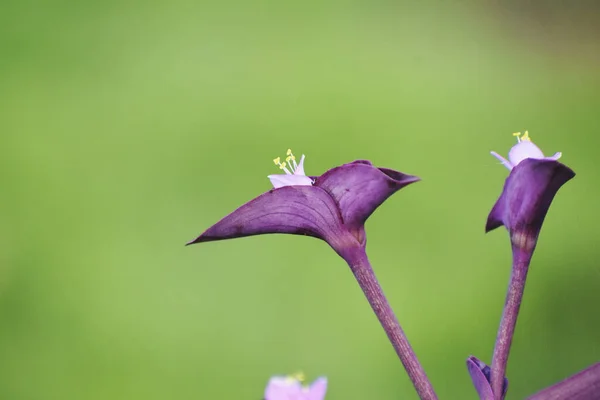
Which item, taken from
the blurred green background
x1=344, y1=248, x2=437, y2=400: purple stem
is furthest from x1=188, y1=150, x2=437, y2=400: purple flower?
the blurred green background

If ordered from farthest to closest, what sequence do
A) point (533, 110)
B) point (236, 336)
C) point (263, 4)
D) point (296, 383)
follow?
point (263, 4) → point (533, 110) → point (236, 336) → point (296, 383)

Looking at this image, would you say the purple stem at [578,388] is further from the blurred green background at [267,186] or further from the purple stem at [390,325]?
the blurred green background at [267,186]

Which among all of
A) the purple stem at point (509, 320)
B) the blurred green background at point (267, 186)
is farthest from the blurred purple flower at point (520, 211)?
the blurred green background at point (267, 186)

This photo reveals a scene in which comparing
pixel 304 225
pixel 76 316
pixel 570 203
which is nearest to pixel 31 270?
pixel 76 316

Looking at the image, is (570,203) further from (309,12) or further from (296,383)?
(296,383)

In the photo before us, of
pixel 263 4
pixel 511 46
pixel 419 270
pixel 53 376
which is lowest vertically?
pixel 53 376

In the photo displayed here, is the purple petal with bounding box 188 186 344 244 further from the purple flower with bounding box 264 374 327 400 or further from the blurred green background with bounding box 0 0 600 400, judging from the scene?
the blurred green background with bounding box 0 0 600 400

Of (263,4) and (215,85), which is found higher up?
(263,4)
